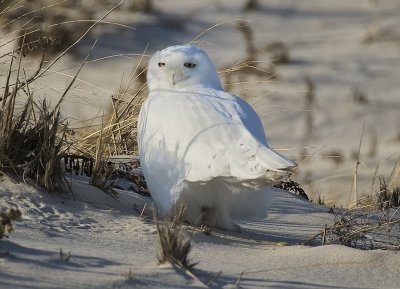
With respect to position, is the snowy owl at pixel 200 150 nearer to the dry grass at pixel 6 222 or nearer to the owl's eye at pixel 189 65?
the owl's eye at pixel 189 65

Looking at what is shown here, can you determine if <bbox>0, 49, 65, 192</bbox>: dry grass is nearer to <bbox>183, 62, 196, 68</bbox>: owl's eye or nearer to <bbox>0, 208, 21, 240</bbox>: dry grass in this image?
<bbox>183, 62, 196, 68</bbox>: owl's eye

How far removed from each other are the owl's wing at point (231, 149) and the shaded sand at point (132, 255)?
27 centimetres

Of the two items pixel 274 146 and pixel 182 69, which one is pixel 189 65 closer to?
pixel 182 69

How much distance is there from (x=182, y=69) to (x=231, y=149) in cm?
67

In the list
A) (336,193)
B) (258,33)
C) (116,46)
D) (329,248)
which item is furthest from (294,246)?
(258,33)

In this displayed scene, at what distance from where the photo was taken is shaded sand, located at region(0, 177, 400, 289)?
3262mm

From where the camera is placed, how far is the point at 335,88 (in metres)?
10.8

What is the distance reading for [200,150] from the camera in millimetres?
4078

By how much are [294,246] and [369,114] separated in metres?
6.20

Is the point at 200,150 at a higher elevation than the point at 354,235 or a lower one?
higher

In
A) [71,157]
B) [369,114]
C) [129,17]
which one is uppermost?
[129,17]

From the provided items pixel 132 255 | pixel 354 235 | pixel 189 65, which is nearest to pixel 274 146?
pixel 189 65

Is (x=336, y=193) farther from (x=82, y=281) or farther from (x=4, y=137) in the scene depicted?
(x=82, y=281)

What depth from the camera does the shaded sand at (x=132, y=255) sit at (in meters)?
3.26
